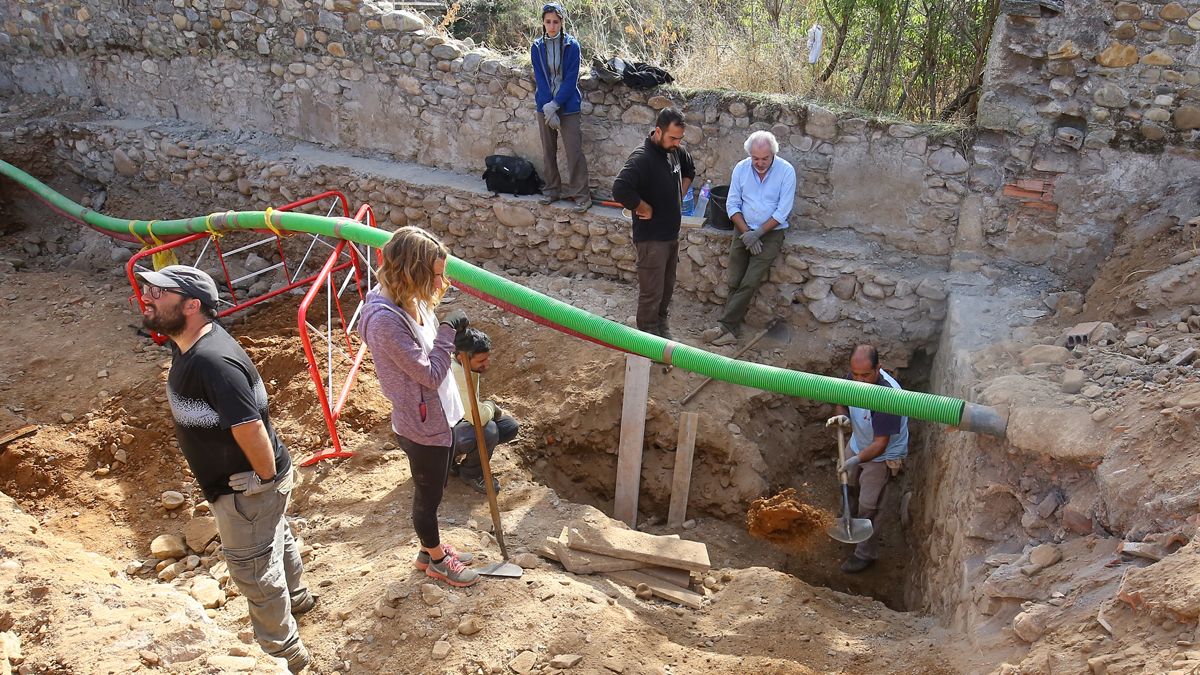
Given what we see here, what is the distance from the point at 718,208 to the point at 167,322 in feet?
15.9

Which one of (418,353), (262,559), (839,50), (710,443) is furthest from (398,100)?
(262,559)

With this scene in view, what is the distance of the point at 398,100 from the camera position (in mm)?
8859

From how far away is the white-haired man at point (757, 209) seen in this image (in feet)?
21.9

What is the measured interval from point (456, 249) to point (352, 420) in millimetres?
2969

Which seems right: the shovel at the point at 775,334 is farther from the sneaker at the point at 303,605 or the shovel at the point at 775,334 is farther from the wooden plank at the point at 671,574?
the sneaker at the point at 303,605

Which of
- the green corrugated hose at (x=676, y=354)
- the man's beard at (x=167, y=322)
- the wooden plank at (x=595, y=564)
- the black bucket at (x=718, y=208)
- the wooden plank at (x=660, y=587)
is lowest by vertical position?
the wooden plank at (x=660, y=587)

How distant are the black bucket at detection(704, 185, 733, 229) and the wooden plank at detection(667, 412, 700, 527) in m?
1.89

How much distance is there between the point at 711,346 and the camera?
7137 millimetres

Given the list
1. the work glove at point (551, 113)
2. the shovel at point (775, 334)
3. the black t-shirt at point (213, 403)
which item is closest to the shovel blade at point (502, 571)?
the black t-shirt at point (213, 403)

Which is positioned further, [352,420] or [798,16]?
[798,16]

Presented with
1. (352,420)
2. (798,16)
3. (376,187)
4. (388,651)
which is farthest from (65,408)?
(798,16)

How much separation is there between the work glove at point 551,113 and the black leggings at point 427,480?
4.29m

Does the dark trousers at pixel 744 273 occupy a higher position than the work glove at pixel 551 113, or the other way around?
the work glove at pixel 551 113

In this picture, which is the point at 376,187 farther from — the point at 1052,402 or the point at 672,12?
the point at 1052,402
